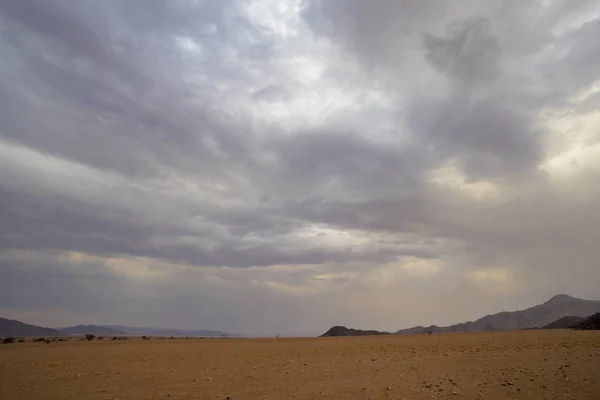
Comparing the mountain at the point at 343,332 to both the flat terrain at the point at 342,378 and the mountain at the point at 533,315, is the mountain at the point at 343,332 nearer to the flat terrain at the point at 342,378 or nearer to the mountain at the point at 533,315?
the mountain at the point at 533,315

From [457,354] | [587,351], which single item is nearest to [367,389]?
[457,354]

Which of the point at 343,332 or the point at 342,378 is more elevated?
the point at 343,332

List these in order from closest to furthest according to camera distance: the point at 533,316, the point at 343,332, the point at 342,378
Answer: the point at 342,378 < the point at 343,332 < the point at 533,316

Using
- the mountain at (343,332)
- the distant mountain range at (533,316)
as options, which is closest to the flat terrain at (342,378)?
the mountain at (343,332)

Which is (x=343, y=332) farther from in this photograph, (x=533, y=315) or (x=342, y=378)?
(x=342, y=378)

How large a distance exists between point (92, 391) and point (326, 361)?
1452 cm

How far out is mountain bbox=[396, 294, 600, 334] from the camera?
503 ft

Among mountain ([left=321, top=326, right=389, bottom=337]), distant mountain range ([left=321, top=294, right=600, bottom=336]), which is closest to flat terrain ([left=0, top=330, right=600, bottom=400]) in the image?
mountain ([left=321, top=326, right=389, bottom=337])

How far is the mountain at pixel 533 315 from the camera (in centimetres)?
15338

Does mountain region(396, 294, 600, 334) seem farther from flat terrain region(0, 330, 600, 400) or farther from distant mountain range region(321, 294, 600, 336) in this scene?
flat terrain region(0, 330, 600, 400)

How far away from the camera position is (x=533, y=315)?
163 metres

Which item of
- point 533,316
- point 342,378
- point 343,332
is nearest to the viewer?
point 342,378

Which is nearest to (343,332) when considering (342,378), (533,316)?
(533,316)

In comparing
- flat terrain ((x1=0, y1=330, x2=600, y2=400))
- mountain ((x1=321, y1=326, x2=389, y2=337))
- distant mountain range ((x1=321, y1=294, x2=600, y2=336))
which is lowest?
flat terrain ((x1=0, y1=330, x2=600, y2=400))
